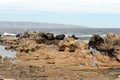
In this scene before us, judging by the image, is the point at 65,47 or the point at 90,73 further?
the point at 65,47

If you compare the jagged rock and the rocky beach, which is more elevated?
the jagged rock

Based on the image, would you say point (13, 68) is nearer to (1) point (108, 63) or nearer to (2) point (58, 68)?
(2) point (58, 68)

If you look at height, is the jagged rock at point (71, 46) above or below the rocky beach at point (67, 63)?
above

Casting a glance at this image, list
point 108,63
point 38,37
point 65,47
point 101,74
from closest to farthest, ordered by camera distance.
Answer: point 101,74, point 108,63, point 65,47, point 38,37

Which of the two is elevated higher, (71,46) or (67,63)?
(71,46)

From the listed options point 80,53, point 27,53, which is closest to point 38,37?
point 27,53

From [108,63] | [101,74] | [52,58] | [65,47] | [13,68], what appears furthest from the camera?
[65,47]

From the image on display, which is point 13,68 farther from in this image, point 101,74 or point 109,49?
point 109,49

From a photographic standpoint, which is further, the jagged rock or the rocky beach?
the jagged rock

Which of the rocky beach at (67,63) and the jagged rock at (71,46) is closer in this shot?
the rocky beach at (67,63)

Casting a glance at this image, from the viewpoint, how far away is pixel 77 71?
3244 centimetres

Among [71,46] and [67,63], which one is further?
[71,46]

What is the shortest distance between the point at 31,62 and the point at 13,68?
16.5 ft

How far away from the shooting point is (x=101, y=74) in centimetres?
3106
